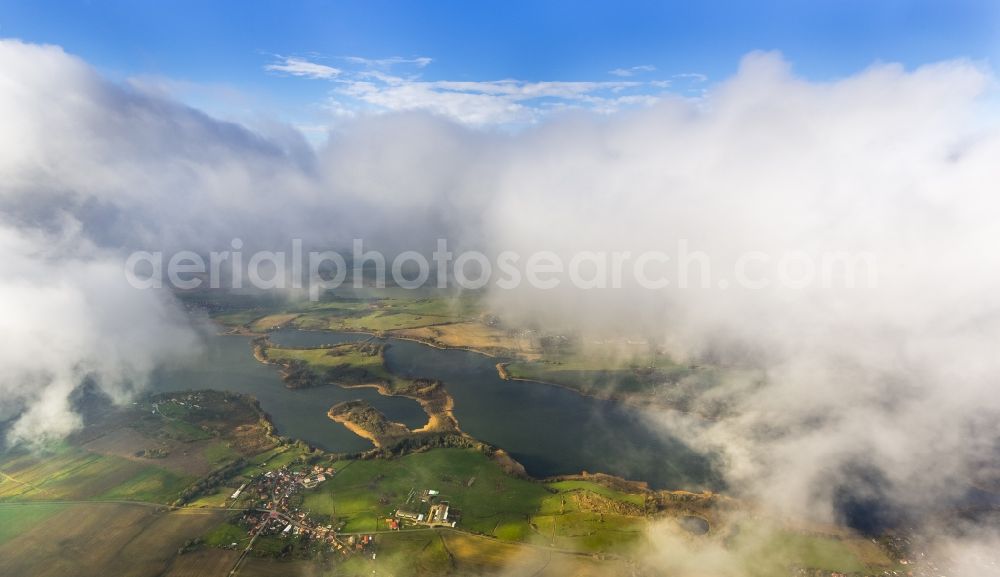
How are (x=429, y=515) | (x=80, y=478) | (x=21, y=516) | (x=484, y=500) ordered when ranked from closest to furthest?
(x=21, y=516) < (x=429, y=515) < (x=484, y=500) < (x=80, y=478)

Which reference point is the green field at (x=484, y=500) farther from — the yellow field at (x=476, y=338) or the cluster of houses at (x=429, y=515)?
the yellow field at (x=476, y=338)

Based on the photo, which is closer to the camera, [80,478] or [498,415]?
[80,478]

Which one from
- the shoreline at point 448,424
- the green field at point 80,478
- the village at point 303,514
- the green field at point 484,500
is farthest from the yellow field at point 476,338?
the green field at point 80,478

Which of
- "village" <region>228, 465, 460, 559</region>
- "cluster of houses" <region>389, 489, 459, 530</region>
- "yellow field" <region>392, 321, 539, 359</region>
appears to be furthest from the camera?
"yellow field" <region>392, 321, 539, 359</region>

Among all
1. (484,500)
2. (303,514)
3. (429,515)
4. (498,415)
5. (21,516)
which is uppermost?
(498,415)

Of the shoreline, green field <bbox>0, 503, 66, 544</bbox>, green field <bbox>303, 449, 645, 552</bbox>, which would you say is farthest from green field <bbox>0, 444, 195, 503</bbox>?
the shoreline

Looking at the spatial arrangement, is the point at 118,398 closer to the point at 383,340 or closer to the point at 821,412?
the point at 383,340

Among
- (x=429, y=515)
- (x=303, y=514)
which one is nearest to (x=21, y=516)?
(x=303, y=514)

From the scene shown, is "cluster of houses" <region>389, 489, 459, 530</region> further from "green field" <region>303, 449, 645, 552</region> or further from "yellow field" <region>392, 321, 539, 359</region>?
"yellow field" <region>392, 321, 539, 359</region>

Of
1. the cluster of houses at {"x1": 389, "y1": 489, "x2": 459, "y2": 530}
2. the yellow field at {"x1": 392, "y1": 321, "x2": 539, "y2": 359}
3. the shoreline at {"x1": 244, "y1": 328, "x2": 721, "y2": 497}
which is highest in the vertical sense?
the yellow field at {"x1": 392, "y1": 321, "x2": 539, "y2": 359}

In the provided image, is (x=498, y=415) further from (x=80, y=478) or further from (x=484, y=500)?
(x=80, y=478)
